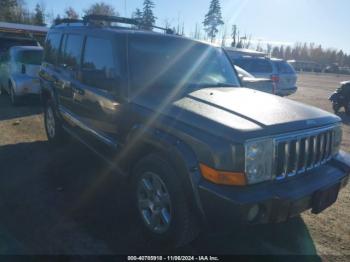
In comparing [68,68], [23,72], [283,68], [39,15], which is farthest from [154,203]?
[39,15]

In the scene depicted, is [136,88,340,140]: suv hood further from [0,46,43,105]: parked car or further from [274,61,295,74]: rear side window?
[274,61,295,74]: rear side window

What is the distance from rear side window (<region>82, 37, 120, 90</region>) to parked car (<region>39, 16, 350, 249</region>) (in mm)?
14

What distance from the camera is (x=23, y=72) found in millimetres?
9414

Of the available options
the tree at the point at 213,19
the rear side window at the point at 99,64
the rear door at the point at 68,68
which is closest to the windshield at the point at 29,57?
the rear door at the point at 68,68

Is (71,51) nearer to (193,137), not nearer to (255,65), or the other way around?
(193,137)

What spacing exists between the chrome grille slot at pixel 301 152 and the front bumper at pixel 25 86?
8.23 meters

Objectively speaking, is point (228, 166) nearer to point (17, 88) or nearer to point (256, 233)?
point (256, 233)

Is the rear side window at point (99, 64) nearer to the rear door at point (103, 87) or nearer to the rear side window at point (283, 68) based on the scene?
the rear door at point (103, 87)

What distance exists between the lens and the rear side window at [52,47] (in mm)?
5675

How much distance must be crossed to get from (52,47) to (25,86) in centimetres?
378

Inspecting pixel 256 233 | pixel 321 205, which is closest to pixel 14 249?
pixel 256 233

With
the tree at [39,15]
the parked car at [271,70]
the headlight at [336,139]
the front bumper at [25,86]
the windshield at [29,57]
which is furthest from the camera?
the tree at [39,15]

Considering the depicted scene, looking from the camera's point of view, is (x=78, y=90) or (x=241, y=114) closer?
(x=241, y=114)

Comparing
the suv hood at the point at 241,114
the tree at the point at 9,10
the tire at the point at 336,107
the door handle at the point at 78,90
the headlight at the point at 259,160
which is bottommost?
the tire at the point at 336,107
